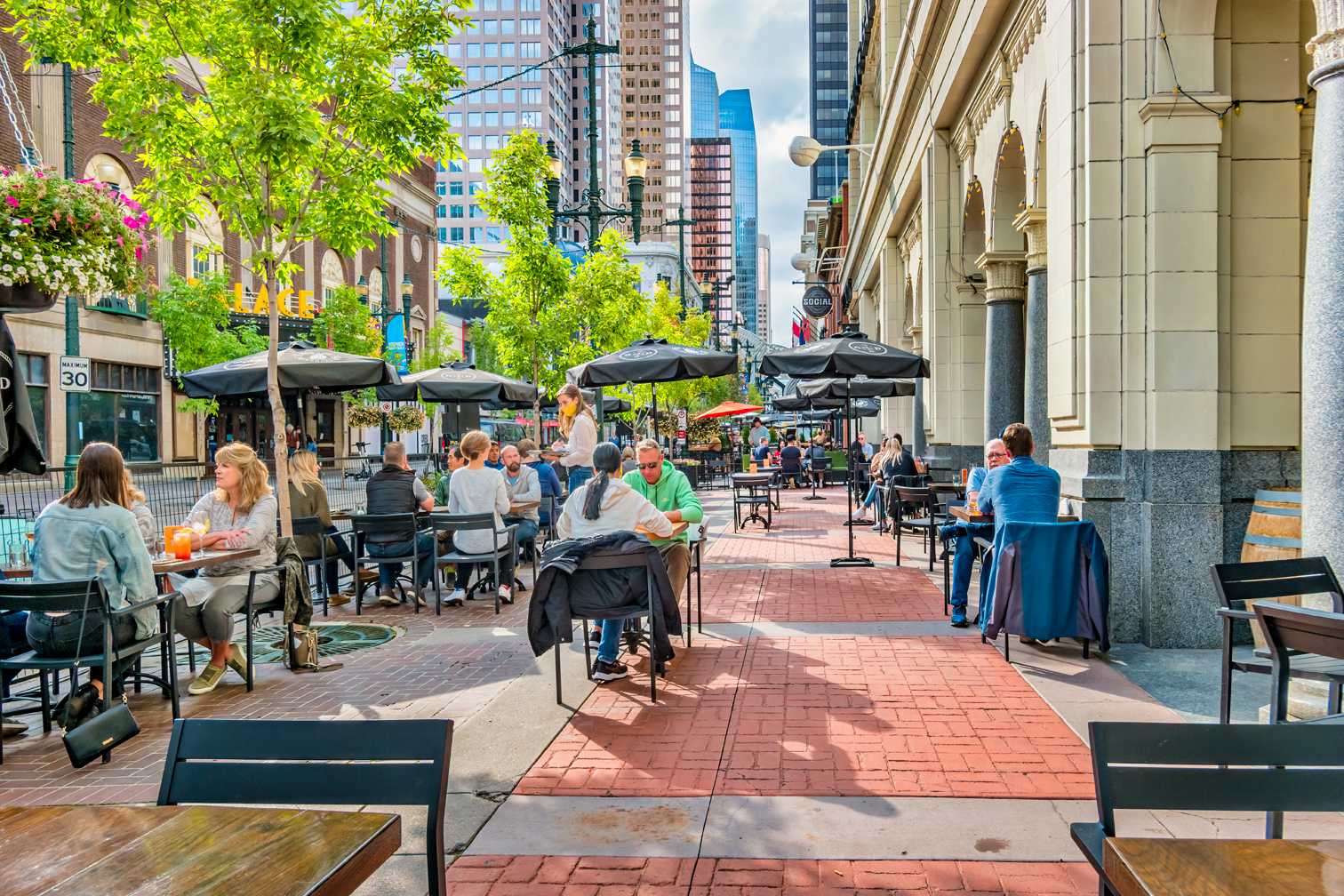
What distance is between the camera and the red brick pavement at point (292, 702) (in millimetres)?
4570

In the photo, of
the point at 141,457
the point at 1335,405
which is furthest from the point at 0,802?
the point at 141,457

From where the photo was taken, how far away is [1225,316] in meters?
6.86

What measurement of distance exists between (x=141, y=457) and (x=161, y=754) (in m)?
32.7

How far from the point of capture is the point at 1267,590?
4.23 metres

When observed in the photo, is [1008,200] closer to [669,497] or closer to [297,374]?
[669,497]

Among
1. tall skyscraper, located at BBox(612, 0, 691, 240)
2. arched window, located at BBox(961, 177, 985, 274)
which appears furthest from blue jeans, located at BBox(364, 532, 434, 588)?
tall skyscraper, located at BBox(612, 0, 691, 240)

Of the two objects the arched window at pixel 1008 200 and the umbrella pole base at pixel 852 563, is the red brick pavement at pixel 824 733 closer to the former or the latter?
the umbrella pole base at pixel 852 563

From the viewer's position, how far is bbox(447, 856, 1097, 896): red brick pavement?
10.7ft

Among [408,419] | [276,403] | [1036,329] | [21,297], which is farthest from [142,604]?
[408,419]

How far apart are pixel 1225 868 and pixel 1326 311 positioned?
4235mm

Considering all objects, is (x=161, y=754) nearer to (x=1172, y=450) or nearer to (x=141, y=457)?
(x=1172, y=450)

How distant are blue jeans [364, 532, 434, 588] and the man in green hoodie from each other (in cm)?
307

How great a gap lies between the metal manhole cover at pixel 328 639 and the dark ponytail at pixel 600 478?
271 centimetres

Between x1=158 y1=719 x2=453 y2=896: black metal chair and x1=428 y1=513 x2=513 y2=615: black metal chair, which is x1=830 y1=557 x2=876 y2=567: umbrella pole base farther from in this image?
x1=158 y1=719 x2=453 y2=896: black metal chair
